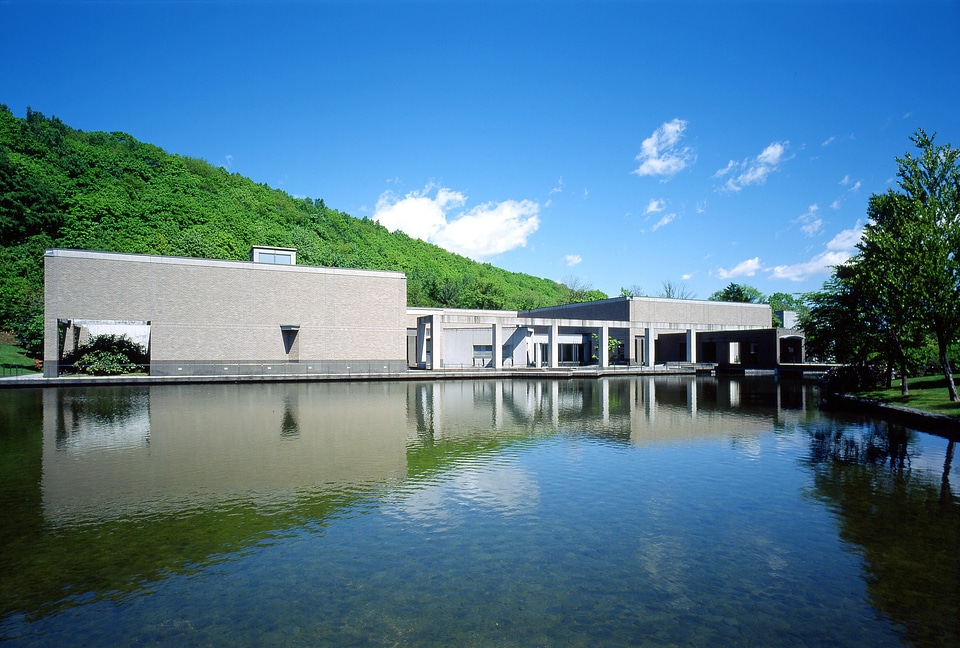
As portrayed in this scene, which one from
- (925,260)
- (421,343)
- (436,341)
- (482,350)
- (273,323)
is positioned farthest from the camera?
(482,350)

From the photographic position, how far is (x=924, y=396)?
22953 millimetres

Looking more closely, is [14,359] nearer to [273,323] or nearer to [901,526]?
[273,323]

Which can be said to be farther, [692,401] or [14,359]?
[14,359]

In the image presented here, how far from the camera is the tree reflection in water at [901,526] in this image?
5.62 metres

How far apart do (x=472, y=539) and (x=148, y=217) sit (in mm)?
72224

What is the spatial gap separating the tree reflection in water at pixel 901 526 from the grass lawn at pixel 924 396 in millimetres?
6427

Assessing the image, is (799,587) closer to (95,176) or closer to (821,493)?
(821,493)

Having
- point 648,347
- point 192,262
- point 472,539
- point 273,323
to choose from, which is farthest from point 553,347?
point 472,539

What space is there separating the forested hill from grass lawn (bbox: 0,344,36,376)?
9.26 feet

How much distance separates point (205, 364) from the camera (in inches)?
1436

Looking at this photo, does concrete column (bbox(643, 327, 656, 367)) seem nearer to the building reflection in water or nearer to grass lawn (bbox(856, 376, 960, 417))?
the building reflection in water

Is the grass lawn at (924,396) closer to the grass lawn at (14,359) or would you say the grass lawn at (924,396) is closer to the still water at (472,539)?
the still water at (472,539)

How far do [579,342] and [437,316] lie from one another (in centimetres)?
2070

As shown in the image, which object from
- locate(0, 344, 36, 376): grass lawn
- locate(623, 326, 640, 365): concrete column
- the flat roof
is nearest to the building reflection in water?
the flat roof
